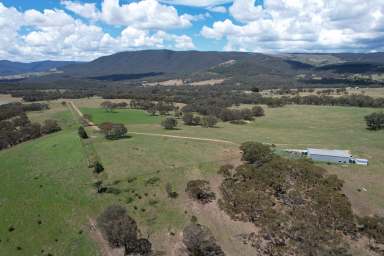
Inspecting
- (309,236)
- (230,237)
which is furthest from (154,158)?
(309,236)

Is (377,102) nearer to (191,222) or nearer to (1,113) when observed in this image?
(191,222)

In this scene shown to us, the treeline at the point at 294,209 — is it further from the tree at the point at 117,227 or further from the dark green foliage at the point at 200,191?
the tree at the point at 117,227

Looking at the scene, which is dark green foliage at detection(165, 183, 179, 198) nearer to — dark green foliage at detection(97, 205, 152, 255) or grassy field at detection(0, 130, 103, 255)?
dark green foliage at detection(97, 205, 152, 255)

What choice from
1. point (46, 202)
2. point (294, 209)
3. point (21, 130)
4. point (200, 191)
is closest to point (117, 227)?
point (200, 191)

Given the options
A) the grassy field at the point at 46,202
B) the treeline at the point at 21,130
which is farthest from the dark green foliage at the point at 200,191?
the treeline at the point at 21,130

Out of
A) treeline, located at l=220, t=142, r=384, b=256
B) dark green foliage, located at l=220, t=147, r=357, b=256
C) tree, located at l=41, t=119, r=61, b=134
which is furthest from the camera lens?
tree, located at l=41, t=119, r=61, b=134

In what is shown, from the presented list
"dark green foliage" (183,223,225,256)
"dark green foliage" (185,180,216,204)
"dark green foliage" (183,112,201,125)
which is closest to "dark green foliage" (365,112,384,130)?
"dark green foliage" (183,112,201,125)

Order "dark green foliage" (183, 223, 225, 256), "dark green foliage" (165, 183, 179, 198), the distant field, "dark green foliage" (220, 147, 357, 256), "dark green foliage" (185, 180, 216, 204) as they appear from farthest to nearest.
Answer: the distant field < "dark green foliage" (165, 183, 179, 198) < "dark green foliage" (185, 180, 216, 204) < "dark green foliage" (220, 147, 357, 256) < "dark green foliage" (183, 223, 225, 256)
